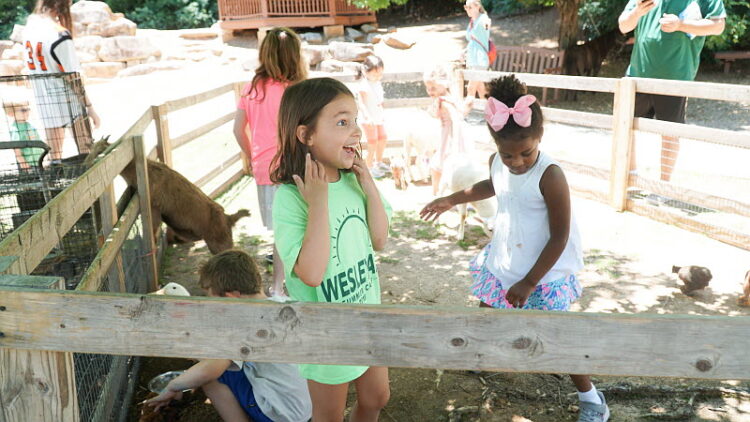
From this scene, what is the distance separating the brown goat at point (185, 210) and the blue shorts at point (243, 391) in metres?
2.55

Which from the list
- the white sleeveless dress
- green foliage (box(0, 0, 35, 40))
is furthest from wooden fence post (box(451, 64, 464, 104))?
green foliage (box(0, 0, 35, 40))

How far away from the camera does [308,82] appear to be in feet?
7.48

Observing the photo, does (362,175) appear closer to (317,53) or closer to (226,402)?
(226,402)

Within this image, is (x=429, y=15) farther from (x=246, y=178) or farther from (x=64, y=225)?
(x=64, y=225)

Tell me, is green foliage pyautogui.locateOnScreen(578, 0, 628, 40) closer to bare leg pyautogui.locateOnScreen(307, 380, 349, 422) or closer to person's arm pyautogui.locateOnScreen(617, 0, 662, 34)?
person's arm pyautogui.locateOnScreen(617, 0, 662, 34)

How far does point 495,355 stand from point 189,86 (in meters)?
17.0

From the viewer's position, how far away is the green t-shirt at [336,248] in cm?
219

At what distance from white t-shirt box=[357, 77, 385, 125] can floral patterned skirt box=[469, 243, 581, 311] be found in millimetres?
4850

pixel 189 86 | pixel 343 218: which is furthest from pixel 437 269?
pixel 189 86

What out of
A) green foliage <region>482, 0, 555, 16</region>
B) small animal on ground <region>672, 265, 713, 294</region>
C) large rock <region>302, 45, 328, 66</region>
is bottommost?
small animal on ground <region>672, 265, 713, 294</region>

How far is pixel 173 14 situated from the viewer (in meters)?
25.8

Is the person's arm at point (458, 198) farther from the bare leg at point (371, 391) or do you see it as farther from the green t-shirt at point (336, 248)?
the bare leg at point (371, 391)

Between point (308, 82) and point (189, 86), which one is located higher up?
point (308, 82)

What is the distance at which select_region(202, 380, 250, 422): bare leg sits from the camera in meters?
2.96
